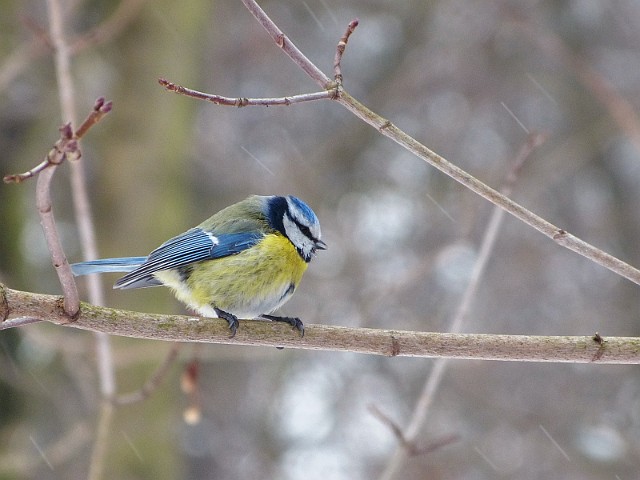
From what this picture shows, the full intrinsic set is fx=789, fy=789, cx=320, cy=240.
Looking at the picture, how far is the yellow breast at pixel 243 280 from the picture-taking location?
3.10 meters

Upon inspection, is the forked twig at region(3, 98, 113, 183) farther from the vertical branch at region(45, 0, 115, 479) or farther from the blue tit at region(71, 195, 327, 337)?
the vertical branch at region(45, 0, 115, 479)

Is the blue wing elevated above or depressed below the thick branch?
above

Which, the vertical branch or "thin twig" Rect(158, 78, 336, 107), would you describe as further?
the vertical branch

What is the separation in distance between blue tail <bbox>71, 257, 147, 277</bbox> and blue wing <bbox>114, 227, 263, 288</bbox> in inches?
1.8

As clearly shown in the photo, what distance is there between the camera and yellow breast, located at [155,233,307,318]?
10.2ft

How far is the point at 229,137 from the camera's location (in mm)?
8133

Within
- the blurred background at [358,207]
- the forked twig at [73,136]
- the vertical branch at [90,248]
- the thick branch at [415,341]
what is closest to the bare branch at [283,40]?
the forked twig at [73,136]

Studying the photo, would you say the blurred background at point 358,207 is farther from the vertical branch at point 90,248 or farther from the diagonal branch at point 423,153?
the diagonal branch at point 423,153

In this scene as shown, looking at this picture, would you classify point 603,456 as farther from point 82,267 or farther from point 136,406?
point 82,267

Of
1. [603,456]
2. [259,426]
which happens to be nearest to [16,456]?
[259,426]

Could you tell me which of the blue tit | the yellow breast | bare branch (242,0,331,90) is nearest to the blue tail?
the blue tit

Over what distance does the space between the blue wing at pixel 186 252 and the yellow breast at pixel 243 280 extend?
37mm

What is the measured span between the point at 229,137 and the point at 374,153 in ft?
5.13

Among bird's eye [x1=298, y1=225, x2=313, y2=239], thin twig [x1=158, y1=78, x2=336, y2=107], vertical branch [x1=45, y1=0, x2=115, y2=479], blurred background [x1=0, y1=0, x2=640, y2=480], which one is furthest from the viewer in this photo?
blurred background [x1=0, y1=0, x2=640, y2=480]
